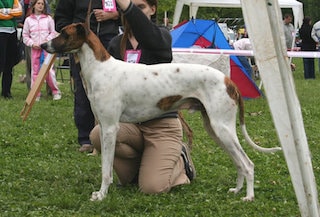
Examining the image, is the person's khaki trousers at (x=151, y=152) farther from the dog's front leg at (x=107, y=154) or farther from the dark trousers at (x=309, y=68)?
the dark trousers at (x=309, y=68)

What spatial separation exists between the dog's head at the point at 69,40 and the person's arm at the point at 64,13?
6.99 ft

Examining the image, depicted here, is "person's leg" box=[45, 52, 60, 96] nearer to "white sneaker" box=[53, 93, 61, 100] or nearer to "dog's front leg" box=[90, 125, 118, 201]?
"white sneaker" box=[53, 93, 61, 100]

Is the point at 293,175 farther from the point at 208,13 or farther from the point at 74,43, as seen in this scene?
the point at 208,13

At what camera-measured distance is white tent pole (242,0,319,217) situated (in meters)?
3.52

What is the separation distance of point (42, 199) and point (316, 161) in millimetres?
2882

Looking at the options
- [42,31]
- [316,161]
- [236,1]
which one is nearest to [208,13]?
[236,1]

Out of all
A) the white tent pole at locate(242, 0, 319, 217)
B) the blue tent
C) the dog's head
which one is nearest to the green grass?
the white tent pole at locate(242, 0, 319, 217)

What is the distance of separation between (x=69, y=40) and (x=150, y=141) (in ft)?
3.44

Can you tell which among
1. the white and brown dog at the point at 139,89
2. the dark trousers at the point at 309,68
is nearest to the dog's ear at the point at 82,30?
the white and brown dog at the point at 139,89

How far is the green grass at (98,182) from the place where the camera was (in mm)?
4707

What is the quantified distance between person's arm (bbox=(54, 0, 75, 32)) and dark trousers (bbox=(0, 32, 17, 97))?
199 inches

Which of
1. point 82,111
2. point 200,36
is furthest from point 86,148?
point 200,36

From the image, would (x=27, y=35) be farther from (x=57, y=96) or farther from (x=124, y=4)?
(x=124, y=4)

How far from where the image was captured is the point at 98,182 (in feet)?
18.4
